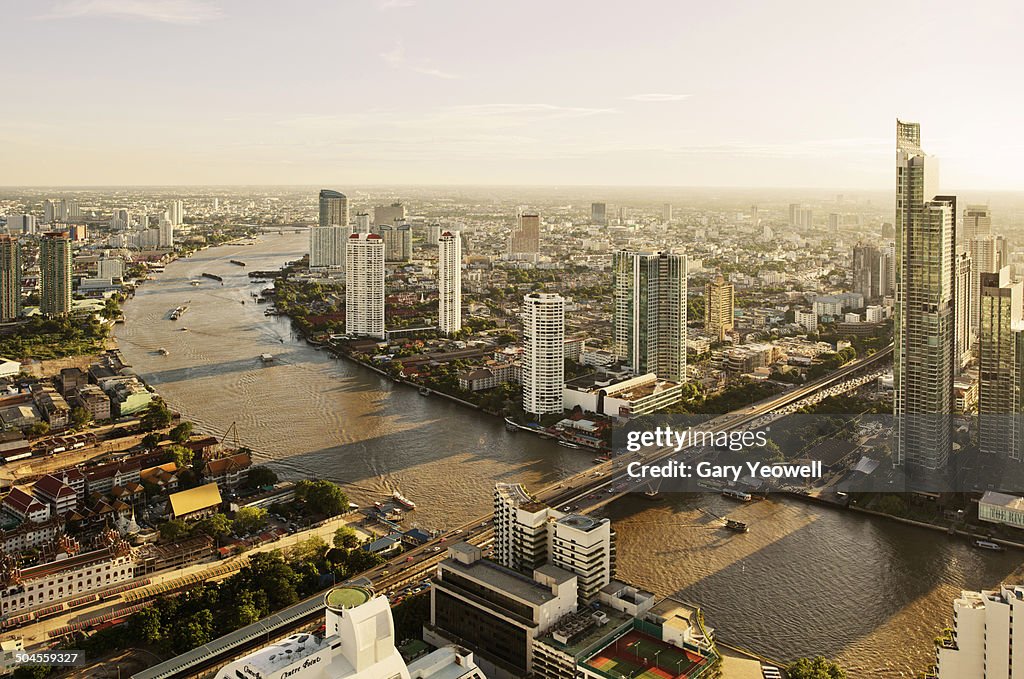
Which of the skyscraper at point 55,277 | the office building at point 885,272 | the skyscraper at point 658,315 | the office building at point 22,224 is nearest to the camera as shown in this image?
the skyscraper at point 658,315

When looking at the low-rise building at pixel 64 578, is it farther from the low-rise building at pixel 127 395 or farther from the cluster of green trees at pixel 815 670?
the low-rise building at pixel 127 395

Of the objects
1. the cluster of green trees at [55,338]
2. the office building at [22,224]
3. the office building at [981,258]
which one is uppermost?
the office building at [22,224]

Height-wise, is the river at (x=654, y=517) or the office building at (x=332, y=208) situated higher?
the office building at (x=332, y=208)

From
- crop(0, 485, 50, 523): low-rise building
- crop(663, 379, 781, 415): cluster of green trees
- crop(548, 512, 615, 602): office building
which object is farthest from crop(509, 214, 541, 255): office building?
crop(548, 512, 615, 602): office building

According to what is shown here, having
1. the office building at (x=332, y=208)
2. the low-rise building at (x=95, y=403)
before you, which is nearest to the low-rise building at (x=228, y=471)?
the low-rise building at (x=95, y=403)

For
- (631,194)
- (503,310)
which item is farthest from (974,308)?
(631,194)

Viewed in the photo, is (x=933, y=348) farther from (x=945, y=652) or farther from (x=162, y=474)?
(x=162, y=474)

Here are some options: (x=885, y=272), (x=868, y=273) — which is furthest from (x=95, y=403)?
(x=868, y=273)
